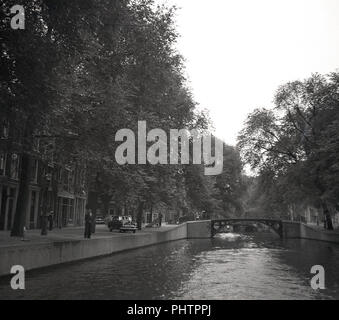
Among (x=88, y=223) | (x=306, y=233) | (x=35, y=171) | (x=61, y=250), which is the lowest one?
(x=61, y=250)

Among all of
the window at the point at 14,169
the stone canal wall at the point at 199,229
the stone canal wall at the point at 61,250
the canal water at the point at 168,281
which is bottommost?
the canal water at the point at 168,281

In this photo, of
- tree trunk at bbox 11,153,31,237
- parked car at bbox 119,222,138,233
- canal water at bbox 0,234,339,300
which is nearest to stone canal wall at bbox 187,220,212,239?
parked car at bbox 119,222,138,233

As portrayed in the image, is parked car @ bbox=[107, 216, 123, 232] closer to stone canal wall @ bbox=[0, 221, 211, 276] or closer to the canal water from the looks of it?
stone canal wall @ bbox=[0, 221, 211, 276]

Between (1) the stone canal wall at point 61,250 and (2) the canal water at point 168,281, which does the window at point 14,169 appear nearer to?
(1) the stone canal wall at point 61,250

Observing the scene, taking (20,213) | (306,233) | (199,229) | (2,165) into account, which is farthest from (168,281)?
(199,229)

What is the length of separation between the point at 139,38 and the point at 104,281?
1482 centimetres

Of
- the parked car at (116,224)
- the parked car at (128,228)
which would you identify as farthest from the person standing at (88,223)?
the parked car at (116,224)

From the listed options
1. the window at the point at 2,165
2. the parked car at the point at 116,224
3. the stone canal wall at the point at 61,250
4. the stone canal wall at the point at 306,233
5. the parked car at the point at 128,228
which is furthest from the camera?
the stone canal wall at the point at 306,233

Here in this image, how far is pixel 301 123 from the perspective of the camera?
54.1 meters

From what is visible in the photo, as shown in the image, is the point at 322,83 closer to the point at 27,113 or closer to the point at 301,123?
the point at 301,123

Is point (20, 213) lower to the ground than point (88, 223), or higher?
higher

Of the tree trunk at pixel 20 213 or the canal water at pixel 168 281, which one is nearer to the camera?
the canal water at pixel 168 281

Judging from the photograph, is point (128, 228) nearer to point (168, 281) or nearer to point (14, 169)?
point (14, 169)

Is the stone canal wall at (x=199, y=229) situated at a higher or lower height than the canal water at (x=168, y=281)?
higher
